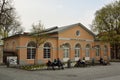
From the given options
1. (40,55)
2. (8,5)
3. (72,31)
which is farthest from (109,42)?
(8,5)

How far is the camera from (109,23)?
5003 cm

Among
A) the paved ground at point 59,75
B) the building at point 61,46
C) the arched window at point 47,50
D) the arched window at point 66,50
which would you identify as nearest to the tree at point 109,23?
the building at point 61,46

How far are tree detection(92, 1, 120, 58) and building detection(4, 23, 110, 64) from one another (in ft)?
6.85

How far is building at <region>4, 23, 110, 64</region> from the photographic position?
120 ft

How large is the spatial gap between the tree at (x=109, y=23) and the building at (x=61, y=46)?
2.09 m

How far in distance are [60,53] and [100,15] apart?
1467 cm

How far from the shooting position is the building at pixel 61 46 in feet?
120

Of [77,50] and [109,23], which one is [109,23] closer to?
[109,23]

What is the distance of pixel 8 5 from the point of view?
3934cm

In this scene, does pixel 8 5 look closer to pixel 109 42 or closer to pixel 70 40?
pixel 70 40

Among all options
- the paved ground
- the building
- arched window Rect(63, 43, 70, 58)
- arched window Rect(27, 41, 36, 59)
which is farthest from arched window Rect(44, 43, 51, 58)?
the paved ground

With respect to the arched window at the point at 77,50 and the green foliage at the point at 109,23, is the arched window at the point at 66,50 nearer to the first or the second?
the arched window at the point at 77,50

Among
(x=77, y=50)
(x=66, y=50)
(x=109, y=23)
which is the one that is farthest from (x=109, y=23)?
(x=66, y=50)

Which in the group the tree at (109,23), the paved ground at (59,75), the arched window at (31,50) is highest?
the tree at (109,23)
